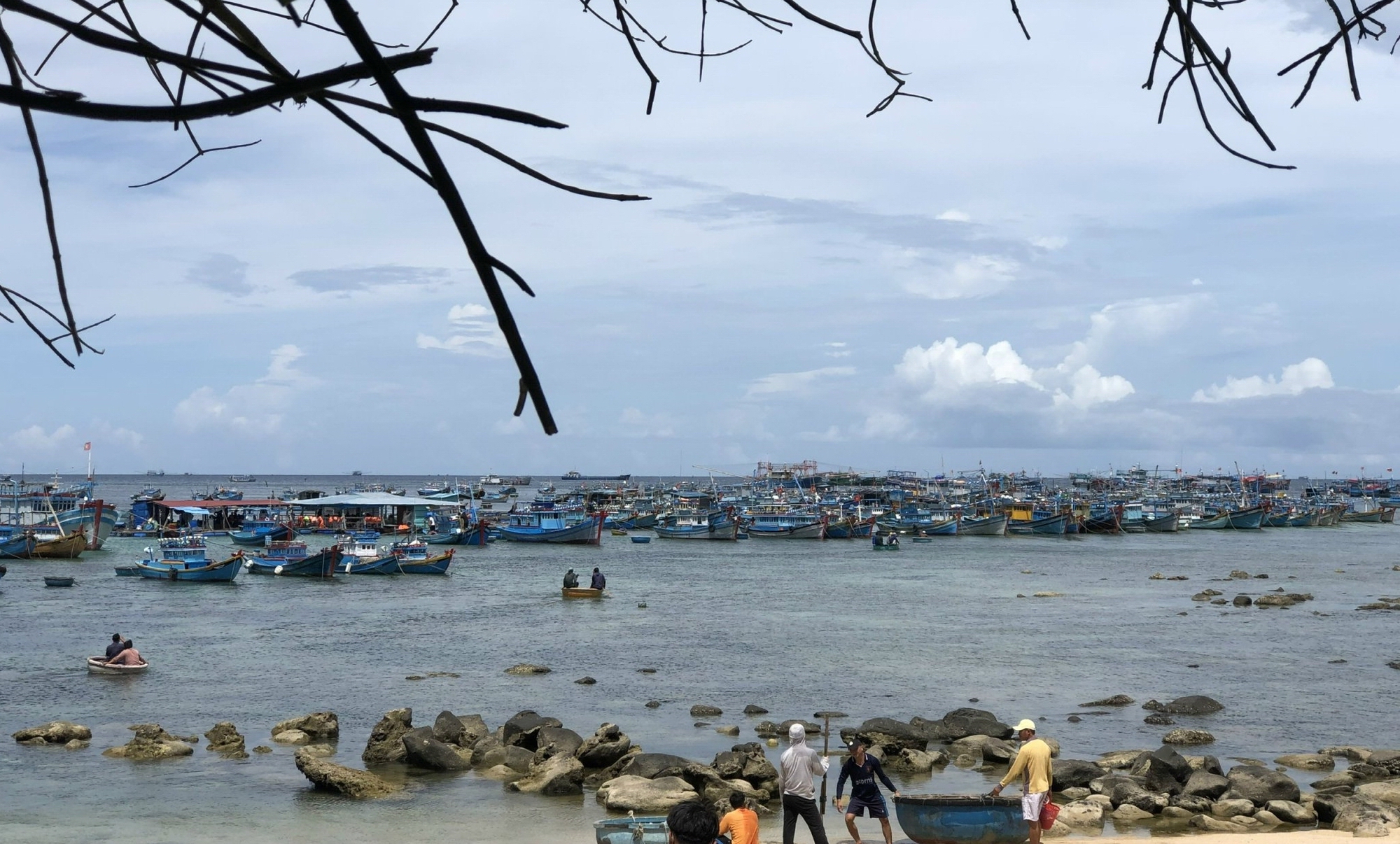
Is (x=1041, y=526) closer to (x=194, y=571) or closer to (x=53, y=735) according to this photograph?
(x=194, y=571)

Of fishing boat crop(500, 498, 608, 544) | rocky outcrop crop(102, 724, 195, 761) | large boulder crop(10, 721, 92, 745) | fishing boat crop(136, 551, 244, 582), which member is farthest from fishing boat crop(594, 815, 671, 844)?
fishing boat crop(500, 498, 608, 544)

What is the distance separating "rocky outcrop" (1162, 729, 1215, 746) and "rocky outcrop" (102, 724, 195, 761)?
14766 mm

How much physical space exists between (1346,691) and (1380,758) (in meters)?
8.01

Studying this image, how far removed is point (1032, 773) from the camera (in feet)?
37.7

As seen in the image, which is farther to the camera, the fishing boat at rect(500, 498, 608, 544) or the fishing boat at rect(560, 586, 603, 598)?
the fishing boat at rect(500, 498, 608, 544)

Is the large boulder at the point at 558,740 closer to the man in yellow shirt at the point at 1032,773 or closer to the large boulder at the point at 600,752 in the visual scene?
the large boulder at the point at 600,752

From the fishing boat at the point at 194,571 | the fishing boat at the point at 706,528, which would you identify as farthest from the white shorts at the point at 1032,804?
the fishing boat at the point at 706,528

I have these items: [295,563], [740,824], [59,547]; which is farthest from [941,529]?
[740,824]

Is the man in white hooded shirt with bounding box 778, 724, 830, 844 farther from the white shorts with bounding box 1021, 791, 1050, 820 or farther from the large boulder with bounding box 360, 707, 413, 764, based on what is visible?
the large boulder with bounding box 360, 707, 413, 764

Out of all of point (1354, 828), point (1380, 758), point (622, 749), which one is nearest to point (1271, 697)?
point (1380, 758)

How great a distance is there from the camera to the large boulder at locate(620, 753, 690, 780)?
1536cm

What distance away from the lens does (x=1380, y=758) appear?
1680 centimetres

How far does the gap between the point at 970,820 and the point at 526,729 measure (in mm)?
8423

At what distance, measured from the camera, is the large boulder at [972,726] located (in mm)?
19016
